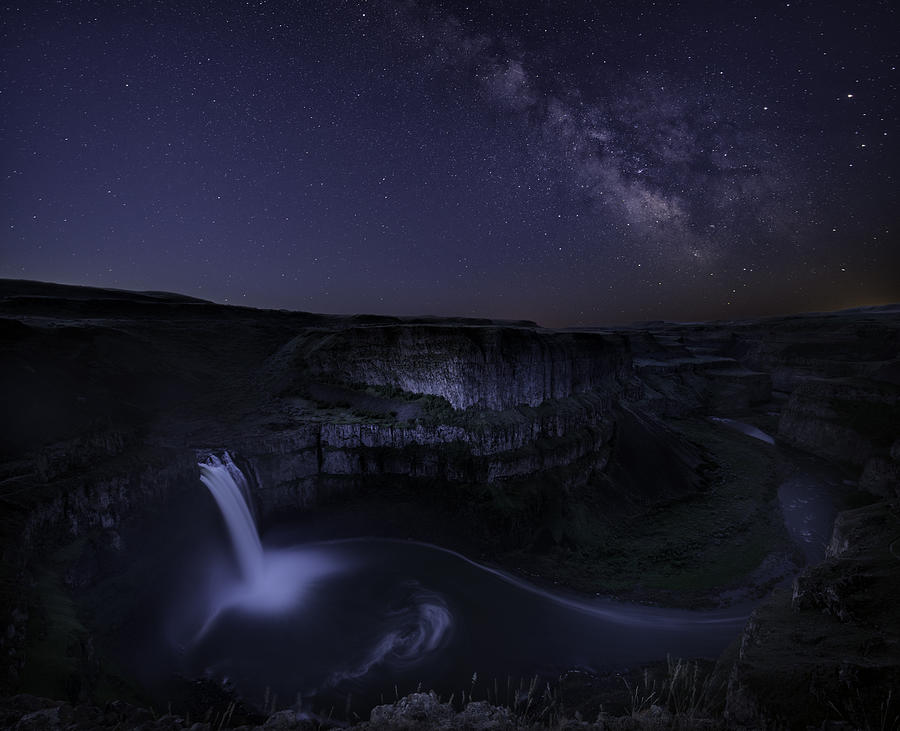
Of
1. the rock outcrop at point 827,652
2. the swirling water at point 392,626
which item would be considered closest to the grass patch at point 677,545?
the swirling water at point 392,626

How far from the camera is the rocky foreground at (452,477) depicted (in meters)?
7.80

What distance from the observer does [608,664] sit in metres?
15.1

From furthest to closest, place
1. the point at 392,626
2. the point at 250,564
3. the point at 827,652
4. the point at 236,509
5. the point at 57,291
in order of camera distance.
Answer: the point at 57,291 < the point at 236,509 < the point at 250,564 < the point at 392,626 < the point at 827,652

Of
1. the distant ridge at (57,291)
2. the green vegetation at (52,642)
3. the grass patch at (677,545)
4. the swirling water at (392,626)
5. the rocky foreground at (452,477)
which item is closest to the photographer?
the rocky foreground at (452,477)

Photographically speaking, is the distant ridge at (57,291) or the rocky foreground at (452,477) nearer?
the rocky foreground at (452,477)

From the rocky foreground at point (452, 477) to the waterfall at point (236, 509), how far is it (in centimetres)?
85

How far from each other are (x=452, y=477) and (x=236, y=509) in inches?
484

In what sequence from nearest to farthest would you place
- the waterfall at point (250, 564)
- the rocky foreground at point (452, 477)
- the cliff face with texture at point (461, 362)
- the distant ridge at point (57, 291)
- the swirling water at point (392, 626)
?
1. the rocky foreground at point (452, 477)
2. the swirling water at point (392, 626)
3. the waterfall at point (250, 564)
4. the cliff face with texture at point (461, 362)
5. the distant ridge at point (57, 291)

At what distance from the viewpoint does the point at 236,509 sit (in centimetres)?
2125

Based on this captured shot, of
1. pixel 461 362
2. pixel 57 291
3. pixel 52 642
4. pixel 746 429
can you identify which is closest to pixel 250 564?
pixel 52 642

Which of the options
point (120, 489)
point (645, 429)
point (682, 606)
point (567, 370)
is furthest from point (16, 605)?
point (645, 429)

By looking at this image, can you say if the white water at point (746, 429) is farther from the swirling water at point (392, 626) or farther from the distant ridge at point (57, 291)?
the distant ridge at point (57, 291)

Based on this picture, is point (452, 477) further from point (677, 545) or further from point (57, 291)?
point (57, 291)

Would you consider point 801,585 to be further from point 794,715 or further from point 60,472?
point 60,472
